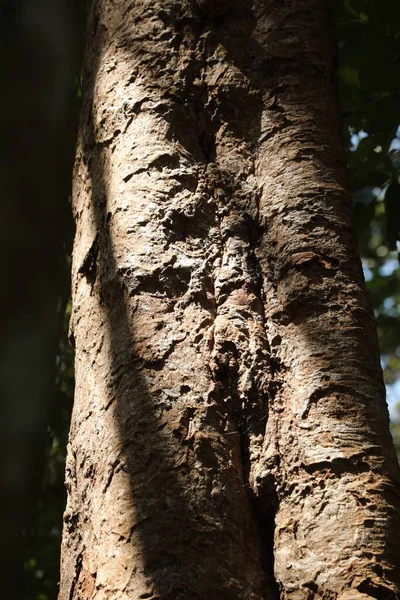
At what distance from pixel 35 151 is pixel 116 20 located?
42.2 inches

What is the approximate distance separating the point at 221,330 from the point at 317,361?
A: 19 cm

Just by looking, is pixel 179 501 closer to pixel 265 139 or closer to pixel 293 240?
pixel 293 240

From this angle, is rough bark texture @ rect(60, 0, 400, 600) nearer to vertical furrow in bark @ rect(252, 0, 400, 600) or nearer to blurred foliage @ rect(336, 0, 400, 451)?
vertical furrow in bark @ rect(252, 0, 400, 600)

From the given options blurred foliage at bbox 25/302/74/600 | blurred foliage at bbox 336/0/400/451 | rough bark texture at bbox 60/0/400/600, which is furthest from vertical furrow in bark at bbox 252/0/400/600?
blurred foliage at bbox 25/302/74/600

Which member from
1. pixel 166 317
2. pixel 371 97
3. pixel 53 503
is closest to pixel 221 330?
pixel 166 317

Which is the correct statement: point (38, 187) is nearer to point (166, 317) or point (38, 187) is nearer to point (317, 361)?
point (166, 317)

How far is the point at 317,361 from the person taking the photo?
1246mm

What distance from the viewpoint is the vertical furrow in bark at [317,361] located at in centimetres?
107

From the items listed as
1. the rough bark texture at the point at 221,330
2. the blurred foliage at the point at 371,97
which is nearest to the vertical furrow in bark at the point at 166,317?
the rough bark texture at the point at 221,330

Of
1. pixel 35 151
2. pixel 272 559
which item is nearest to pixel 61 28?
pixel 35 151

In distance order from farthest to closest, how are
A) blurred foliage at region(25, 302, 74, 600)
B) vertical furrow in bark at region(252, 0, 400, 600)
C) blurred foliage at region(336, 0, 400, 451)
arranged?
blurred foliage at region(25, 302, 74, 600)
blurred foliage at region(336, 0, 400, 451)
vertical furrow in bark at region(252, 0, 400, 600)

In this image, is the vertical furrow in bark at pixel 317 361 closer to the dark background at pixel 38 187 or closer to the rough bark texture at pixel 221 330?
the rough bark texture at pixel 221 330

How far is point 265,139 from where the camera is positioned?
1544mm

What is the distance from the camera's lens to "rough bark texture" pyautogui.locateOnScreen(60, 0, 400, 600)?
109 cm
